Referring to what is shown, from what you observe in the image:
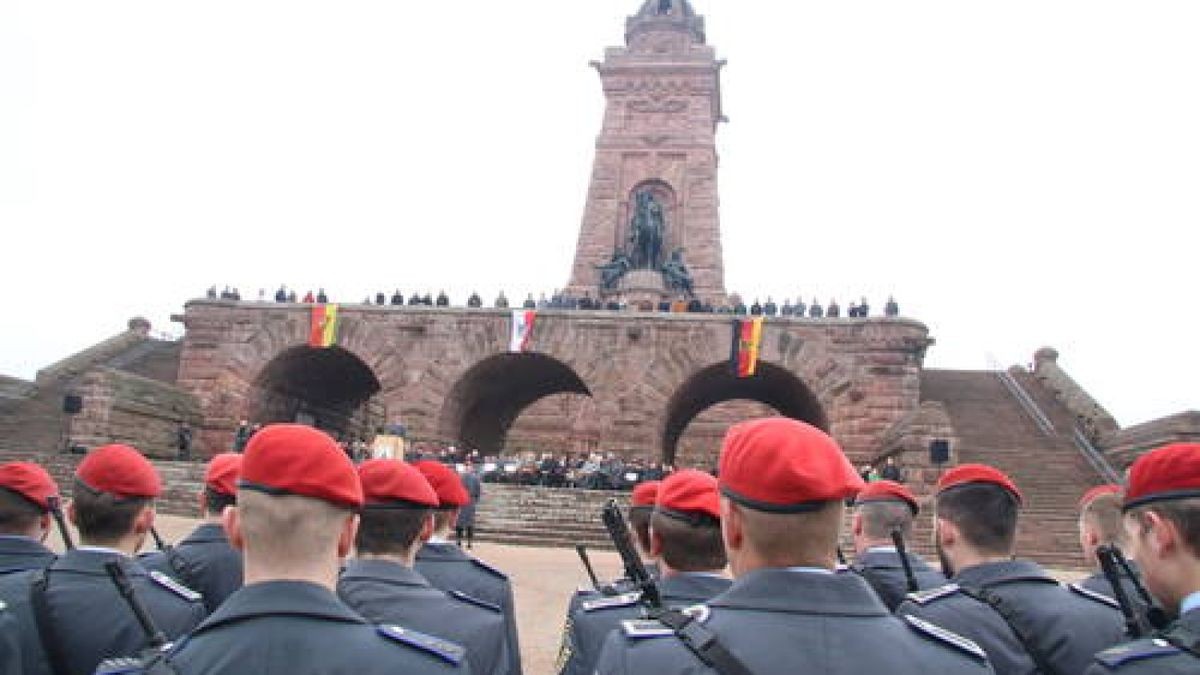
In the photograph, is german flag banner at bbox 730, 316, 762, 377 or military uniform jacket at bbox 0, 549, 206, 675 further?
german flag banner at bbox 730, 316, 762, 377

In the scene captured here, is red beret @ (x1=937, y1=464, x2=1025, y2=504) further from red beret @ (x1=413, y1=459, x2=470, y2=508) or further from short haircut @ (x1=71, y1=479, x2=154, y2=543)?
short haircut @ (x1=71, y1=479, x2=154, y2=543)

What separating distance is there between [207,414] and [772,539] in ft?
99.3

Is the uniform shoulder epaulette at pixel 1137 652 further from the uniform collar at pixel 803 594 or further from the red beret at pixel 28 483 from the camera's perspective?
the red beret at pixel 28 483

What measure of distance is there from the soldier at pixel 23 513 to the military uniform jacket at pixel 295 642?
2.18 m

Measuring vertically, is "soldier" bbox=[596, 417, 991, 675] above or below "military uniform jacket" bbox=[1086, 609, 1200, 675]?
above

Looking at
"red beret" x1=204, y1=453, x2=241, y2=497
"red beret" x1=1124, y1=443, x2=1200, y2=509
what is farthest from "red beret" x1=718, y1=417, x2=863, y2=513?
"red beret" x1=204, y1=453, x2=241, y2=497

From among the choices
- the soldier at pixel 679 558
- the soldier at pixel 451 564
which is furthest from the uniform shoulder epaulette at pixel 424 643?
the soldier at pixel 451 564

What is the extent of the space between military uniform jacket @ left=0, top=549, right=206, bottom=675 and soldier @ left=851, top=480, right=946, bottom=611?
3.40 m

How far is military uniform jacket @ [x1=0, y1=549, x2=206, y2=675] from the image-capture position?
12.2 ft

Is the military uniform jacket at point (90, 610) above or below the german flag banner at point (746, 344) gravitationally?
below

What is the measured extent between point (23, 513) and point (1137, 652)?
4.41m

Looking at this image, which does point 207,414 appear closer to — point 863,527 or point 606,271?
point 606,271

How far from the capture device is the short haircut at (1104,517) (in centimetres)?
475

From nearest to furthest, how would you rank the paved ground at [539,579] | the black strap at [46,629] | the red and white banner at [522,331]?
1. the black strap at [46,629]
2. the paved ground at [539,579]
3. the red and white banner at [522,331]
